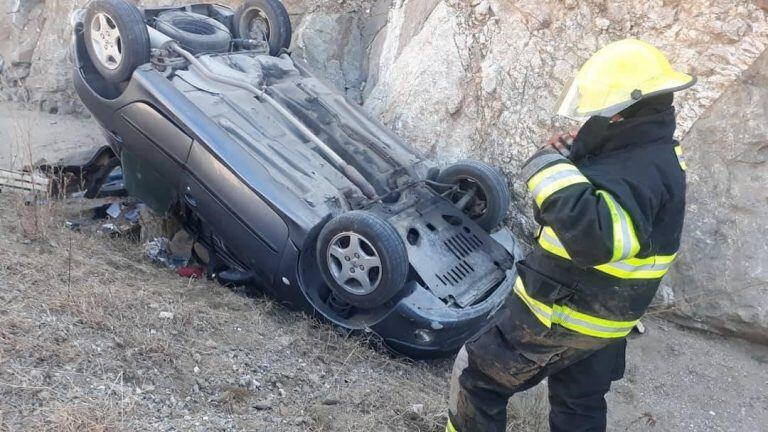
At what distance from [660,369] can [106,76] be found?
3777 mm

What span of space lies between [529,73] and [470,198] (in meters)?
1.42

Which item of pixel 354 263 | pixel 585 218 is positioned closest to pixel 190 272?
pixel 354 263

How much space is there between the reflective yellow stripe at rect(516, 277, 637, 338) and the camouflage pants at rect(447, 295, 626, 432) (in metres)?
0.03

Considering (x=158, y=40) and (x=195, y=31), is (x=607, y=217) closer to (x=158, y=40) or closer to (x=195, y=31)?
(x=158, y=40)

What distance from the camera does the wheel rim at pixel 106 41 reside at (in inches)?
171

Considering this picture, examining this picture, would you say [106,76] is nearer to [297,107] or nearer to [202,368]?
[297,107]

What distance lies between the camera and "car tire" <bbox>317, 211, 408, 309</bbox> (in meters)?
3.53

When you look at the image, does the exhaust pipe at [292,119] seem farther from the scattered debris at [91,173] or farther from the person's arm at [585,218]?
the person's arm at [585,218]

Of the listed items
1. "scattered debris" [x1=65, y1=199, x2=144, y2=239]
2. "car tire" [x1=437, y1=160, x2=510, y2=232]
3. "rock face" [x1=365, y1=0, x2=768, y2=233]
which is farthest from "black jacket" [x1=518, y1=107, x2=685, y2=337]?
"scattered debris" [x1=65, y1=199, x2=144, y2=239]

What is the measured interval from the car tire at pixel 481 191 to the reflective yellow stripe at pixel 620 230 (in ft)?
7.29

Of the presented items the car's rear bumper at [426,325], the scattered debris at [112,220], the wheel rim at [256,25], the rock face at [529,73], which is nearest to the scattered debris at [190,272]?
the scattered debris at [112,220]

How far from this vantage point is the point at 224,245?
13.7 feet

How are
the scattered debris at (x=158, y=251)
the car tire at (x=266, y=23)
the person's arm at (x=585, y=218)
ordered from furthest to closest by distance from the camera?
the car tire at (x=266, y=23) → the scattered debris at (x=158, y=251) → the person's arm at (x=585, y=218)

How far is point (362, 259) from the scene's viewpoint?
3.60 m
